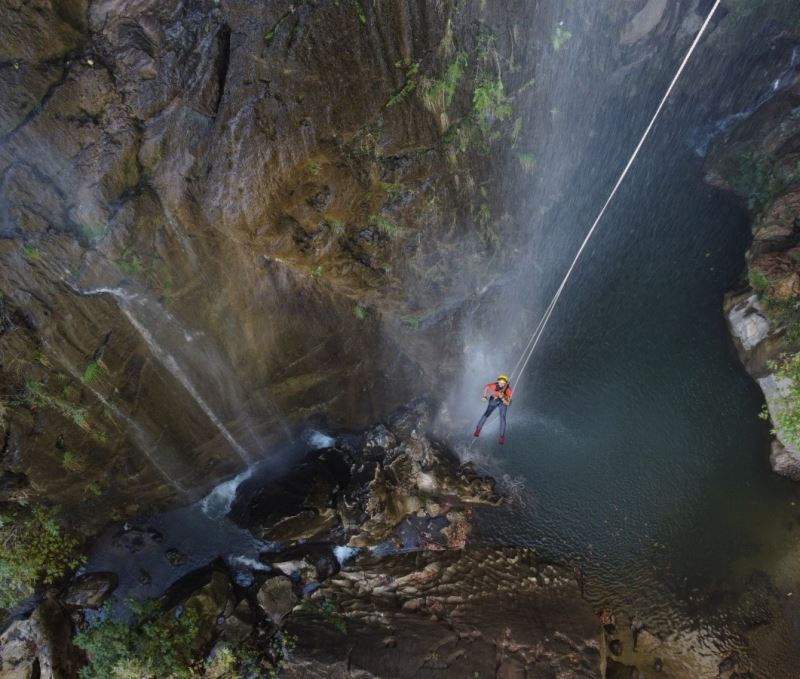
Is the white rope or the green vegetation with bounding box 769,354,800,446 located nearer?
the green vegetation with bounding box 769,354,800,446

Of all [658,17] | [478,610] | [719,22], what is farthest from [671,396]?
[719,22]

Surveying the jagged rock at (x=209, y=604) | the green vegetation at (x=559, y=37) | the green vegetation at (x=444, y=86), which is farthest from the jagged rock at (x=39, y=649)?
the green vegetation at (x=559, y=37)

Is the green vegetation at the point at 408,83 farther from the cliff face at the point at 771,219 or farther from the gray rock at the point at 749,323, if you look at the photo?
the gray rock at the point at 749,323

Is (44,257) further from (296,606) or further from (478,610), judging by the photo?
(478,610)

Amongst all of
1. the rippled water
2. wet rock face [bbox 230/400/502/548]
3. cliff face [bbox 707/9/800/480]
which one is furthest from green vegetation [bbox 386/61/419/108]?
cliff face [bbox 707/9/800/480]

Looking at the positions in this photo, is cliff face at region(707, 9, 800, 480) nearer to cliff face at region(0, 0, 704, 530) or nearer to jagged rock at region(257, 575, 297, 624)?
cliff face at region(0, 0, 704, 530)

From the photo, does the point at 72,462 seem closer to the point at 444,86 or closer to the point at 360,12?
the point at 360,12
